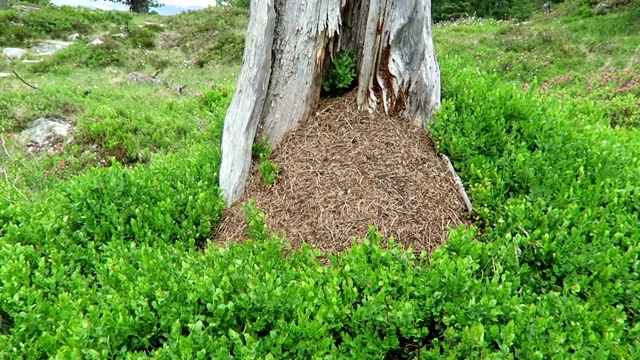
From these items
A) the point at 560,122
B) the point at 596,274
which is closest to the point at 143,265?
the point at 596,274

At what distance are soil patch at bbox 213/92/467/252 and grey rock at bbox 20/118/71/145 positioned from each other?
19.2 feet

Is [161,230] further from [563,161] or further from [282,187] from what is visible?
[563,161]

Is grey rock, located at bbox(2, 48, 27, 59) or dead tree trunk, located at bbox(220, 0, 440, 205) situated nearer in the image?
Answer: dead tree trunk, located at bbox(220, 0, 440, 205)

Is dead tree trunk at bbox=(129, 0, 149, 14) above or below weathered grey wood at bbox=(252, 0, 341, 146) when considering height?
above

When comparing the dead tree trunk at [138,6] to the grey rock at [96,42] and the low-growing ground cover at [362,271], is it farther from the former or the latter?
the low-growing ground cover at [362,271]

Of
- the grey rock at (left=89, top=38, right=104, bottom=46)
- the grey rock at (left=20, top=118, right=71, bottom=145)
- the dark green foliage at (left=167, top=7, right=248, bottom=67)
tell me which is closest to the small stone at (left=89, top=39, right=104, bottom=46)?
the grey rock at (left=89, top=38, right=104, bottom=46)

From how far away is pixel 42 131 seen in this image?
834 centimetres

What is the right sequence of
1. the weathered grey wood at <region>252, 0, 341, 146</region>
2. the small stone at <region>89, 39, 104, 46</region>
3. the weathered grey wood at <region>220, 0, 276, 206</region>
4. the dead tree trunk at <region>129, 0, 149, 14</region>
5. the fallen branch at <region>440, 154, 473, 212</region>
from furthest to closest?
the dead tree trunk at <region>129, 0, 149, 14</region> → the small stone at <region>89, 39, 104, 46</region> → the weathered grey wood at <region>252, 0, 341, 146</region> → the weathered grey wood at <region>220, 0, 276, 206</region> → the fallen branch at <region>440, 154, 473, 212</region>

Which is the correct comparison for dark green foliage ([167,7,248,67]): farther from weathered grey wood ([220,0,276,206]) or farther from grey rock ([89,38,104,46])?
weathered grey wood ([220,0,276,206])

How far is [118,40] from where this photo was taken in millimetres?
18938

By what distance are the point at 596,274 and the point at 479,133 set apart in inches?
77.3

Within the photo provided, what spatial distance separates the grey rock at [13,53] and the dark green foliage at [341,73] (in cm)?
1661

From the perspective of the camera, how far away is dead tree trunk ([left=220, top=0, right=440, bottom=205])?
4.55 metres

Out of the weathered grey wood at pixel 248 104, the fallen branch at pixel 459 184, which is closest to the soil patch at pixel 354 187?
the fallen branch at pixel 459 184
